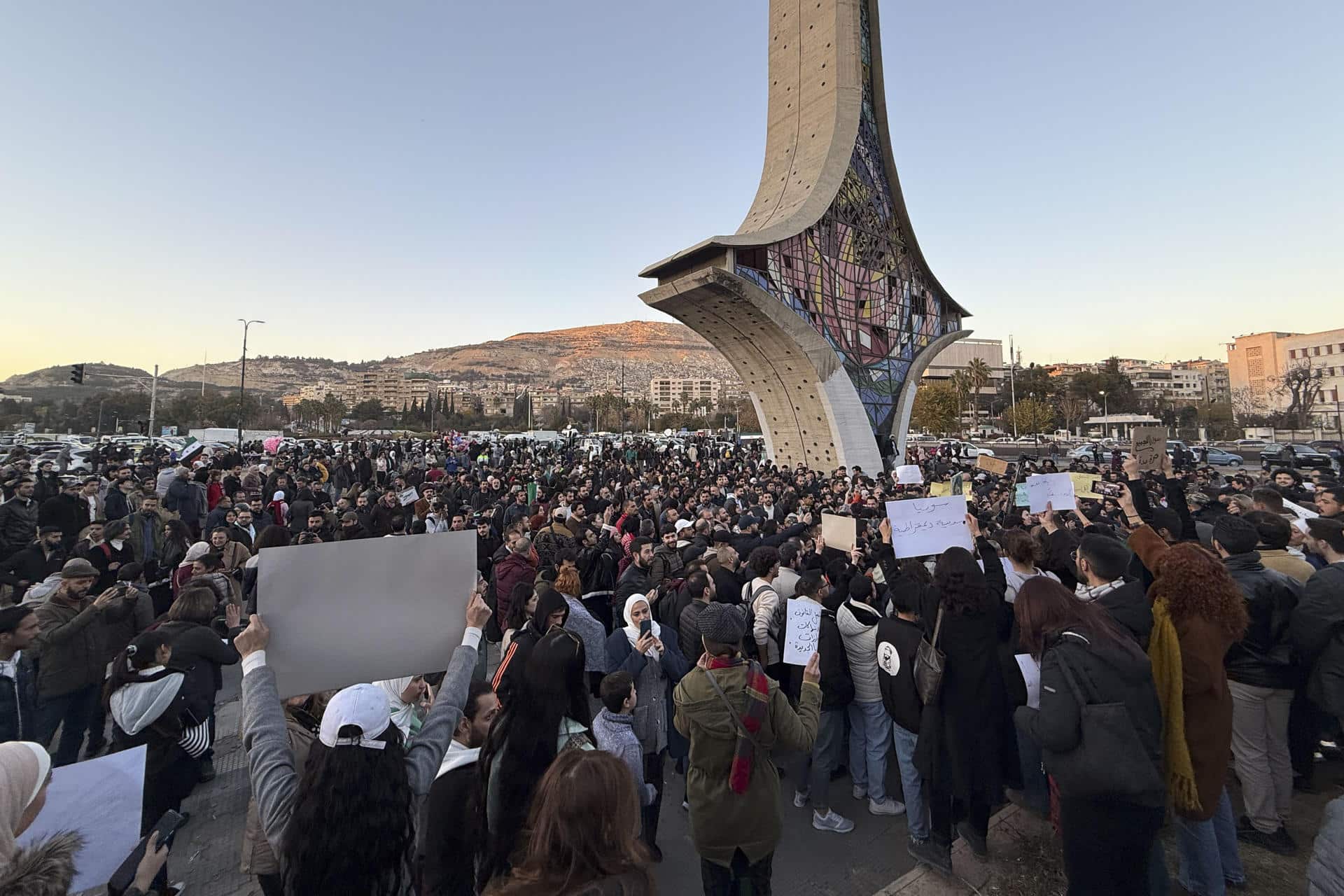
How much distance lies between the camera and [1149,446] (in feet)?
23.6

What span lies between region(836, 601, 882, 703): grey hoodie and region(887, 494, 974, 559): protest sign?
108cm

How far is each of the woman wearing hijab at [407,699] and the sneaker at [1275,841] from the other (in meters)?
5.20

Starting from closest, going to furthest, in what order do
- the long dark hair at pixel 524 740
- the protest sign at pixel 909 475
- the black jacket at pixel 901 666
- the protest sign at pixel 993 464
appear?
the long dark hair at pixel 524 740 → the black jacket at pixel 901 666 → the protest sign at pixel 993 464 → the protest sign at pixel 909 475

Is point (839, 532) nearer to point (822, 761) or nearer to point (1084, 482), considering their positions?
point (822, 761)

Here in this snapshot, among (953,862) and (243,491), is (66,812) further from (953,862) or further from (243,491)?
(243,491)

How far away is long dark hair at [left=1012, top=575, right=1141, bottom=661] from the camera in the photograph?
8.53 ft

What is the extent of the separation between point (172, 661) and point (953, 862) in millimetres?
5193

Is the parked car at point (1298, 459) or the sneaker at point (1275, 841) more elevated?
the parked car at point (1298, 459)

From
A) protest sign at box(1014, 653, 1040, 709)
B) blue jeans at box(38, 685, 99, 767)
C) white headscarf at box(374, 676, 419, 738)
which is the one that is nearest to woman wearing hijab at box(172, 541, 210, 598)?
blue jeans at box(38, 685, 99, 767)

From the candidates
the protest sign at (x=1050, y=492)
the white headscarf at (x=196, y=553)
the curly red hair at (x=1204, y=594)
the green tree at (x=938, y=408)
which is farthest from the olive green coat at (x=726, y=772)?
the green tree at (x=938, y=408)

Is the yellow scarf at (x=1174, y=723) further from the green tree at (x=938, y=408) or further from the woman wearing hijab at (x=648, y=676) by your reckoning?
the green tree at (x=938, y=408)

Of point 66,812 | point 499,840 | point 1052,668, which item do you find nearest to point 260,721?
point 66,812

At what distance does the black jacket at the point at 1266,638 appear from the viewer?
3551 mm

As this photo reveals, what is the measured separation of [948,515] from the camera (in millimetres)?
5102
